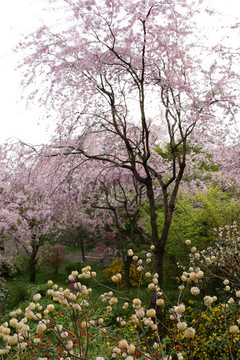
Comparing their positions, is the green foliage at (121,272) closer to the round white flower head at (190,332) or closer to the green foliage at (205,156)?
the green foliage at (205,156)

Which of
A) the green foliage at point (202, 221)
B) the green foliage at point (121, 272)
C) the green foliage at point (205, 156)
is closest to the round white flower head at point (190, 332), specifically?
the green foliage at point (202, 221)

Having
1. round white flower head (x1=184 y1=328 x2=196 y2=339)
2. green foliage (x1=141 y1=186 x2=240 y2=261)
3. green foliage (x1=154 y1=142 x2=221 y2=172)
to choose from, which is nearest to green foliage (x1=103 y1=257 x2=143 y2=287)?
green foliage (x1=141 y1=186 x2=240 y2=261)

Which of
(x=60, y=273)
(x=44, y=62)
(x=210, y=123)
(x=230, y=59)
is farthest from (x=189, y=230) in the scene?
(x=60, y=273)

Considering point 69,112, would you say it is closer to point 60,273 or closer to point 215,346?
point 215,346

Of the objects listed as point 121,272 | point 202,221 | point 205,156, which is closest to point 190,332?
point 202,221

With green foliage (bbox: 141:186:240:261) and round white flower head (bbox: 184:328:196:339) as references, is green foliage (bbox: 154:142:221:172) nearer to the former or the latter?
green foliage (bbox: 141:186:240:261)

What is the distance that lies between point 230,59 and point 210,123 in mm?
1984

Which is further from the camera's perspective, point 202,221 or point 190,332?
point 202,221

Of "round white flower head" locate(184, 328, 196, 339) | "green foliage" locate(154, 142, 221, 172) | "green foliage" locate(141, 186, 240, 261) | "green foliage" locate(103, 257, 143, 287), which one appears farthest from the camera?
"green foliage" locate(154, 142, 221, 172)

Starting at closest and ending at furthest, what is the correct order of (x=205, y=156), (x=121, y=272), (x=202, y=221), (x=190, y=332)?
Answer: (x=190, y=332)
(x=202, y=221)
(x=121, y=272)
(x=205, y=156)

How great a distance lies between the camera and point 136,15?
16.1ft

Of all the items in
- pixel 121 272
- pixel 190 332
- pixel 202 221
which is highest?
pixel 202 221

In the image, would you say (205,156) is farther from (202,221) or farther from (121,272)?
(121,272)

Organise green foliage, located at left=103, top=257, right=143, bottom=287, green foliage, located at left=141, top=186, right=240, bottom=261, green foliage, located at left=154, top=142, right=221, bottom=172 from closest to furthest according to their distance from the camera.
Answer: green foliage, located at left=141, top=186, right=240, bottom=261, green foliage, located at left=103, top=257, right=143, bottom=287, green foliage, located at left=154, top=142, right=221, bottom=172
